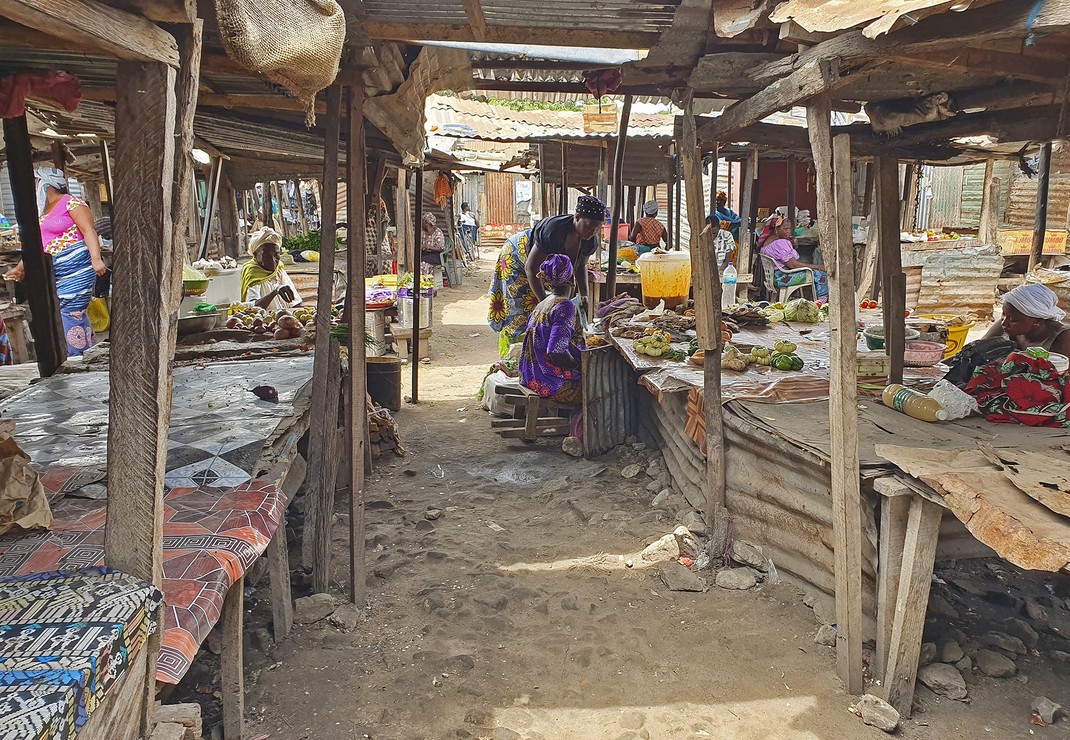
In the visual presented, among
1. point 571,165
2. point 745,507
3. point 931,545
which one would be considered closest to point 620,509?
point 745,507

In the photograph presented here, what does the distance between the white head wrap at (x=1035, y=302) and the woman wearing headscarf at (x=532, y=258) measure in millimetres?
3726

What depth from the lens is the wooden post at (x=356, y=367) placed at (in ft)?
13.2

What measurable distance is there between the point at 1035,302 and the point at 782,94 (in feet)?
7.11

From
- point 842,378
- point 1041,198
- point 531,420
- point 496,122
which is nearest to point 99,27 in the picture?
point 842,378

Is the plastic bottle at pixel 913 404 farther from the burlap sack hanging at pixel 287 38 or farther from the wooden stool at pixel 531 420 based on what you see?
the burlap sack hanging at pixel 287 38

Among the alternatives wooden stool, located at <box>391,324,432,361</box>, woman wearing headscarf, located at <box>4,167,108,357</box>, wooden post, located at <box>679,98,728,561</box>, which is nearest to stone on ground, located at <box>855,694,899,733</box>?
wooden post, located at <box>679,98,728,561</box>

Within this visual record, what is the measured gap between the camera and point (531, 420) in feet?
22.4

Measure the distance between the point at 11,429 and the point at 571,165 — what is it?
12.5 meters

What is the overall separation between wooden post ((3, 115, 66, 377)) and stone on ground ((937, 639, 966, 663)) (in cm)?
605

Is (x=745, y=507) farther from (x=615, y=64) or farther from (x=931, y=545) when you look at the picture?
(x=615, y=64)

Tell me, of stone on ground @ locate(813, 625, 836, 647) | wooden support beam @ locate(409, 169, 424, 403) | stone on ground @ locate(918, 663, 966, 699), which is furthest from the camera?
wooden support beam @ locate(409, 169, 424, 403)

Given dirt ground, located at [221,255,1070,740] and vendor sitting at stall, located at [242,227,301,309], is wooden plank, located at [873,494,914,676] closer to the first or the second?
dirt ground, located at [221,255,1070,740]

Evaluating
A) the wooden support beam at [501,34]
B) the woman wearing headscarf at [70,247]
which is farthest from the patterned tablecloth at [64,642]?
the woman wearing headscarf at [70,247]

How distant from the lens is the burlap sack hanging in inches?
74.7
